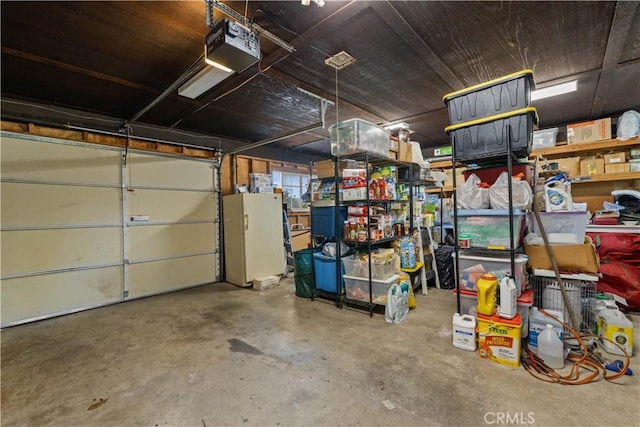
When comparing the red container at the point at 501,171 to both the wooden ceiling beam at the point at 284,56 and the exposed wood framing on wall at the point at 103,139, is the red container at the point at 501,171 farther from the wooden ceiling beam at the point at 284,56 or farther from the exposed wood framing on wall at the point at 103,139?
the exposed wood framing on wall at the point at 103,139

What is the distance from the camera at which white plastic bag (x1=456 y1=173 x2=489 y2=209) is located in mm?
2586

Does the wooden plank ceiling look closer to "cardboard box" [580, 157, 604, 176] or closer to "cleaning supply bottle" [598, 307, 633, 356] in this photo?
"cardboard box" [580, 157, 604, 176]

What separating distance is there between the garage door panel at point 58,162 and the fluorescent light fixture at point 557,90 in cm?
641

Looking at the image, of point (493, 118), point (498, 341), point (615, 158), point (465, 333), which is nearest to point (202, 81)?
point (493, 118)

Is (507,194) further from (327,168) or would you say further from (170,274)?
(170,274)

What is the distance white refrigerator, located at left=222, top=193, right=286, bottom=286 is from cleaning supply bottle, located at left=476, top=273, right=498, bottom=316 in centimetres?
366

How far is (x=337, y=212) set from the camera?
11.7 feet

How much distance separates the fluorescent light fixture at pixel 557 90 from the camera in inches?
141

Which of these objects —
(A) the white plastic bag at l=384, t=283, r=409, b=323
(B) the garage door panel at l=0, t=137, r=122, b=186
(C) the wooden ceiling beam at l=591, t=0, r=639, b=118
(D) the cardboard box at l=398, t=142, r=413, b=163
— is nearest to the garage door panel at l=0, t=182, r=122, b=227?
(B) the garage door panel at l=0, t=137, r=122, b=186

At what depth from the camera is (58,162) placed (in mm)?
3746

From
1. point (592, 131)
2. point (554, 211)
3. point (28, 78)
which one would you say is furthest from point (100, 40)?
point (592, 131)

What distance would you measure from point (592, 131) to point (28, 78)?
26.2 feet

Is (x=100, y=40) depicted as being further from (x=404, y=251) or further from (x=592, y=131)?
(x=592, y=131)

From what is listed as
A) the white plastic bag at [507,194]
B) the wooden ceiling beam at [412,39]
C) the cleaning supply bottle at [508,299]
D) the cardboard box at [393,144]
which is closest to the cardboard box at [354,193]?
the cardboard box at [393,144]
